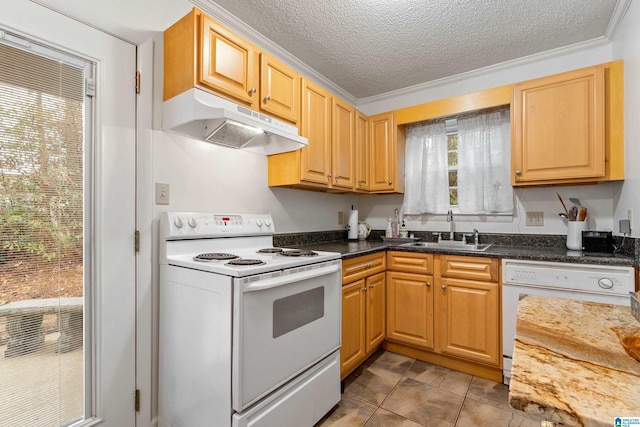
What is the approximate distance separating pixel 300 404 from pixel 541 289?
5.47 feet

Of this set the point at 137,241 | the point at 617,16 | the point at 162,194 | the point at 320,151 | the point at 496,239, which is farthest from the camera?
the point at 496,239

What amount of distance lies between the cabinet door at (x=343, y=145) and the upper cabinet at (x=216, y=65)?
0.70m

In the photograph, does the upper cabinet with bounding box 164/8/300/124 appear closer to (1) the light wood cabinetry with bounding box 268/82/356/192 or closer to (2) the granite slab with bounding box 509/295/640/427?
(1) the light wood cabinetry with bounding box 268/82/356/192

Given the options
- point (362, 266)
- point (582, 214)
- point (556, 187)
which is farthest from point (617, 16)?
point (362, 266)

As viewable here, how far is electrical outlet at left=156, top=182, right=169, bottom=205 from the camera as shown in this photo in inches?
64.9

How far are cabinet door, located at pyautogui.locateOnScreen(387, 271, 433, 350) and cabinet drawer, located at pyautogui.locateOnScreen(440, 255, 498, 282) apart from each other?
0.18 metres

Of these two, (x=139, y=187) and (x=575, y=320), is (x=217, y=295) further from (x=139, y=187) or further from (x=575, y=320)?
(x=575, y=320)

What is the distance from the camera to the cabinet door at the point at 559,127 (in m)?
2.05

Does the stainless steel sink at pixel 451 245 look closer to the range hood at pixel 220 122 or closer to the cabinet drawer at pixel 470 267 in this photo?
the cabinet drawer at pixel 470 267

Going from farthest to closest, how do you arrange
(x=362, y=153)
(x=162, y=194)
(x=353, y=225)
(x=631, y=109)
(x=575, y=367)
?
(x=353, y=225), (x=362, y=153), (x=631, y=109), (x=162, y=194), (x=575, y=367)

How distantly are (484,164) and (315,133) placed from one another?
1571mm

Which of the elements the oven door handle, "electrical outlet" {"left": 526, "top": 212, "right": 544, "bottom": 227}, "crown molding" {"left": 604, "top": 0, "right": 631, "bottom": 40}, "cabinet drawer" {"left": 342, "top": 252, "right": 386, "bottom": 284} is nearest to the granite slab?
the oven door handle

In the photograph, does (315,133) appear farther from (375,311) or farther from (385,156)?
(375,311)

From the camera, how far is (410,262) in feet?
8.05
